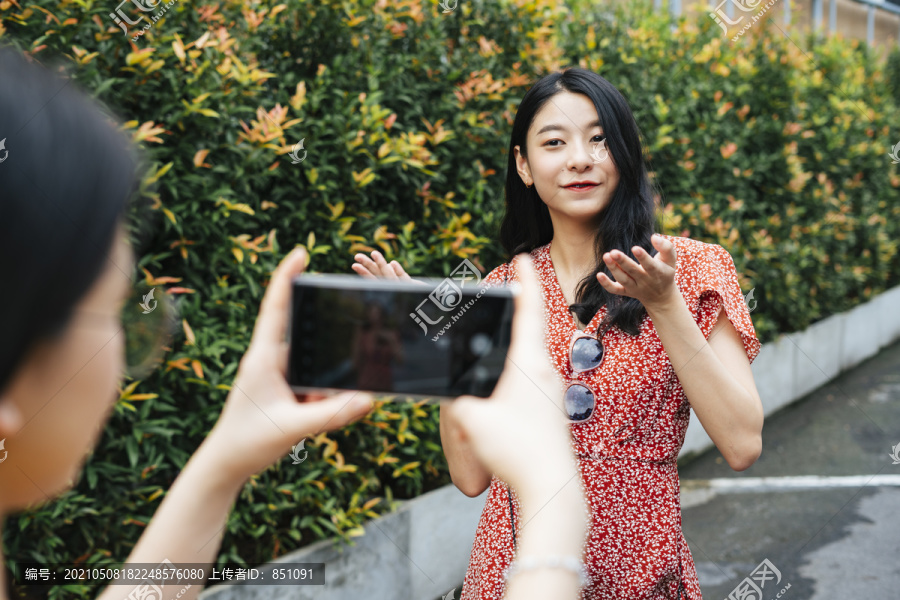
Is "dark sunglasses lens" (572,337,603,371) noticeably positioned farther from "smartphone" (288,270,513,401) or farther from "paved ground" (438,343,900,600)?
"paved ground" (438,343,900,600)

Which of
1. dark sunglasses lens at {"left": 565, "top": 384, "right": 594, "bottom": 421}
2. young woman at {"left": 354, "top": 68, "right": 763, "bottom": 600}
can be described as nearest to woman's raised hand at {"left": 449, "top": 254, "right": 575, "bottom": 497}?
young woman at {"left": 354, "top": 68, "right": 763, "bottom": 600}

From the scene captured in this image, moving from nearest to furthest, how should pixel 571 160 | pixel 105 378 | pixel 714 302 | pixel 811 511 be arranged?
1. pixel 105 378
2. pixel 714 302
3. pixel 571 160
4. pixel 811 511

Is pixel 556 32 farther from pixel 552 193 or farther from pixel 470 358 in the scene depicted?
pixel 470 358

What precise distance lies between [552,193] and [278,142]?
1.42 meters

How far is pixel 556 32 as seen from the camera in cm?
420

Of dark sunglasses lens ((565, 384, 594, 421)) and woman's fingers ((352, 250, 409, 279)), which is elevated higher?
woman's fingers ((352, 250, 409, 279))

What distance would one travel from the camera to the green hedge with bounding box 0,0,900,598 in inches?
94.7

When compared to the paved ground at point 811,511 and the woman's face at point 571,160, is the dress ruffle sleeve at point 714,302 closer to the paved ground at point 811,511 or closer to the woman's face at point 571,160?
the woman's face at point 571,160

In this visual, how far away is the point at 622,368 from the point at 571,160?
0.52 meters

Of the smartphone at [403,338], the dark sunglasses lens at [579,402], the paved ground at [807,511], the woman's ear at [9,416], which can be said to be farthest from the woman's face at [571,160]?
the paved ground at [807,511]

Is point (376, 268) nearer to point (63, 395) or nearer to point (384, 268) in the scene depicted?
point (384, 268)

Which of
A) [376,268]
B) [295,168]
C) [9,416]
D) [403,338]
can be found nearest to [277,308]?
[403,338]

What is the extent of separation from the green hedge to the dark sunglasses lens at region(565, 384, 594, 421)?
1.21m

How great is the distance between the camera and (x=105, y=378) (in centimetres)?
82
